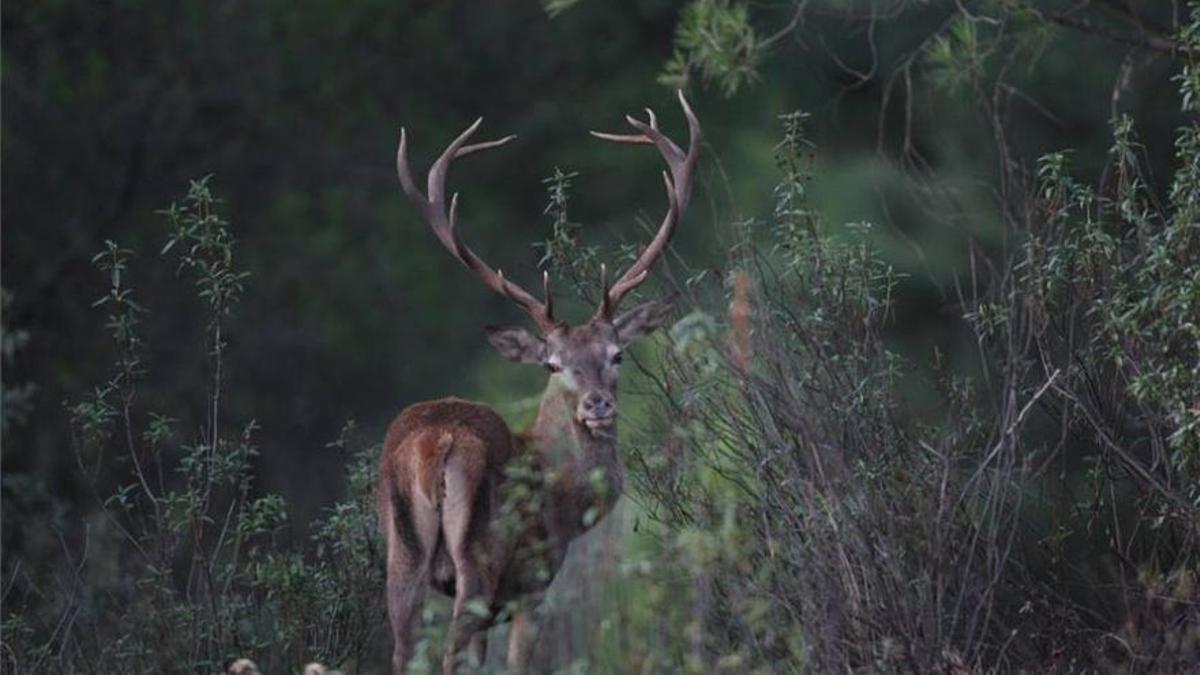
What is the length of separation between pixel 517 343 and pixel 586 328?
0.35 meters

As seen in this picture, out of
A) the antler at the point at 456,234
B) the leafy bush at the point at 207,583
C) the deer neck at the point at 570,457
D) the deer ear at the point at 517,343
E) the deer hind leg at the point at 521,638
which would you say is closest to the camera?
the deer hind leg at the point at 521,638

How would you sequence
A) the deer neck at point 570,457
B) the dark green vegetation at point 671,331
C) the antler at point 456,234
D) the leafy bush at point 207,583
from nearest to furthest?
1. the dark green vegetation at point 671,331
2. the leafy bush at point 207,583
3. the deer neck at point 570,457
4. the antler at point 456,234

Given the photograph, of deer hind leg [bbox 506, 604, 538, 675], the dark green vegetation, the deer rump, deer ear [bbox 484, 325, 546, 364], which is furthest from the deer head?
deer hind leg [bbox 506, 604, 538, 675]

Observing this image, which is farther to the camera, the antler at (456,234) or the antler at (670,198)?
the antler at (456,234)

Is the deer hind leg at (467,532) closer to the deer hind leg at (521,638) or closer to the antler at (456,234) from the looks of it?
the deer hind leg at (521,638)

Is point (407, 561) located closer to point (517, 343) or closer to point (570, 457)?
point (570, 457)

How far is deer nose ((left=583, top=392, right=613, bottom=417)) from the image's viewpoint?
934 cm

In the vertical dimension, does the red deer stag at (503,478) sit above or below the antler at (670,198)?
below

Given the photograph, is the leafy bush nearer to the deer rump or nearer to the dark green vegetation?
the dark green vegetation

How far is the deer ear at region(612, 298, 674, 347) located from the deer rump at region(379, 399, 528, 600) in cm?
71

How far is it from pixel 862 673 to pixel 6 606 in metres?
5.10

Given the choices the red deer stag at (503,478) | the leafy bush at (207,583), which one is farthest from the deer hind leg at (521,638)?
the leafy bush at (207,583)

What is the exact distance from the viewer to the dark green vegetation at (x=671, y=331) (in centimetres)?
745

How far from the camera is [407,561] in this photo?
8883 millimetres
